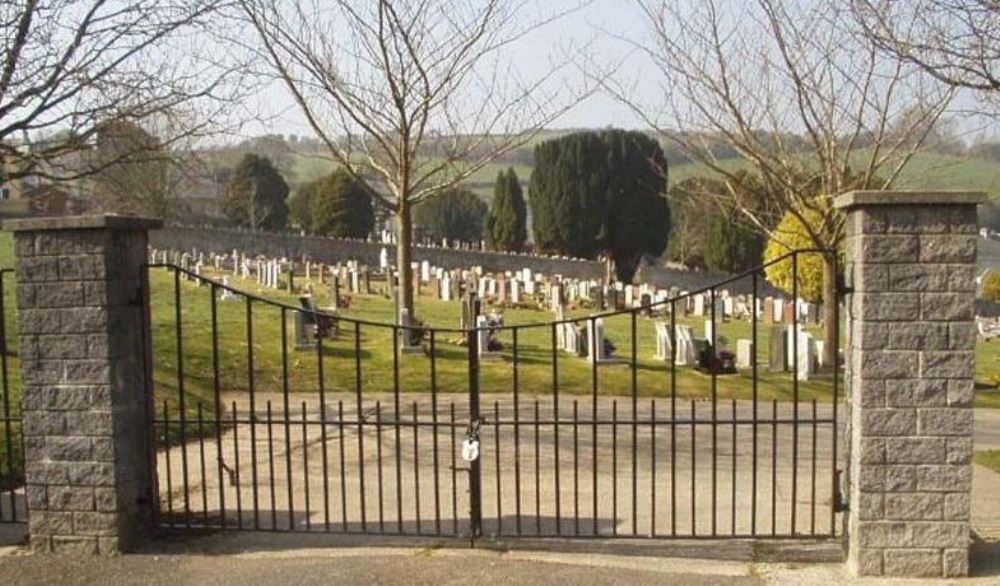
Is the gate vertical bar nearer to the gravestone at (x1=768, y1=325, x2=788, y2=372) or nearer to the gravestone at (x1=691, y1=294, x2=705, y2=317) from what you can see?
the gravestone at (x1=768, y1=325, x2=788, y2=372)

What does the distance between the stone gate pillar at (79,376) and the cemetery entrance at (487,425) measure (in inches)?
11.4

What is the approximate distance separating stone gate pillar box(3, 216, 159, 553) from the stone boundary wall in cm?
4196

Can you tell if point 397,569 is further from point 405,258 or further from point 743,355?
point 743,355

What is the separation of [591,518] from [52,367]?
3.52 metres

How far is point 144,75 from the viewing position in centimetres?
991

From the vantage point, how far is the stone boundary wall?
48.3 m

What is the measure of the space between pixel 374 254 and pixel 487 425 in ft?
149

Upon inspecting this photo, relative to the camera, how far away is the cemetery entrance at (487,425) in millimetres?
5590

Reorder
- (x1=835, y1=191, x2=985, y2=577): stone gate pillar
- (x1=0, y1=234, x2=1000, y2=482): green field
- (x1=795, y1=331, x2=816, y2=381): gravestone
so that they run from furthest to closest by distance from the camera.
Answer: (x1=795, y1=331, x2=816, y2=381): gravestone → (x1=0, y1=234, x2=1000, y2=482): green field → (x1=835, y1=191, x2=985, y2=577): stone gate pillar

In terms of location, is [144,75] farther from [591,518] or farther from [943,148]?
[943,148]

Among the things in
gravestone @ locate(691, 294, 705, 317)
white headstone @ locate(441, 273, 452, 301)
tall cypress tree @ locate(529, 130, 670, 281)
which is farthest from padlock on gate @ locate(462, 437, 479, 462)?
tall cypress tree @ locate(529, 130, 670, 281)

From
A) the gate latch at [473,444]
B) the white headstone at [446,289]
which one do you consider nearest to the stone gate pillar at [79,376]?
the gate latch at [473,444]

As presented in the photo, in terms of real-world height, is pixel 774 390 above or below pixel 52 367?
below

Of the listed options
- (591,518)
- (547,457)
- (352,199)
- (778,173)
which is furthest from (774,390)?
(352,199)
